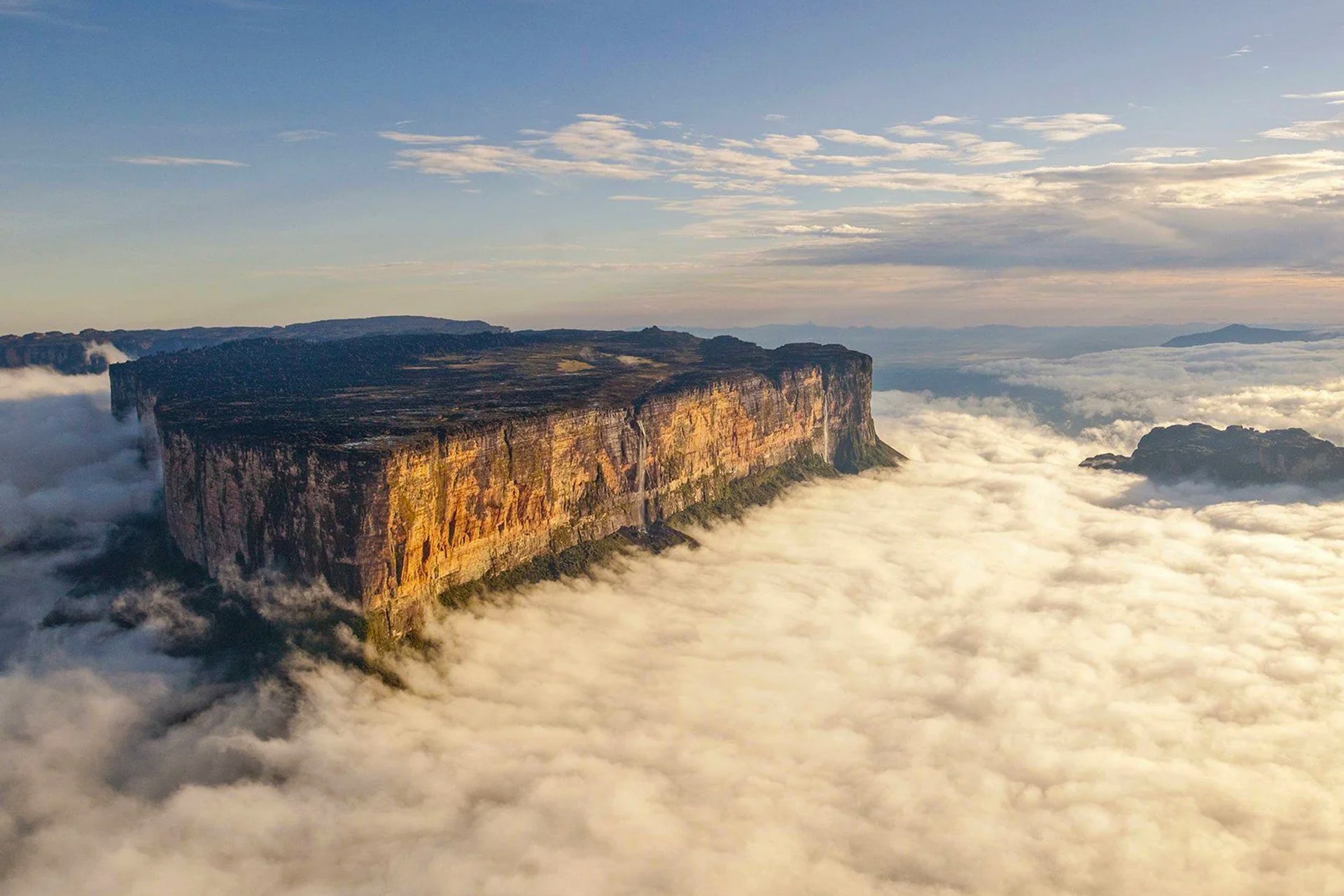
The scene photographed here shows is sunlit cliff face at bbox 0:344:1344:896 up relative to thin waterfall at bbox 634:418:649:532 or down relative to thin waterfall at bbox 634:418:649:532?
down

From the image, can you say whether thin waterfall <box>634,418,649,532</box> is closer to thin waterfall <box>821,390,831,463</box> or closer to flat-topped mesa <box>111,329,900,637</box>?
flat-topped mesa <box>111,329,900,637</box>

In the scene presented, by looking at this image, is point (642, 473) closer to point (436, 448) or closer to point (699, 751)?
point (436, 448)

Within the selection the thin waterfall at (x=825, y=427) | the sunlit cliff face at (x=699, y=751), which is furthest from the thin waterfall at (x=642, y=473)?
the thin waterfall at (x=825, y=427)

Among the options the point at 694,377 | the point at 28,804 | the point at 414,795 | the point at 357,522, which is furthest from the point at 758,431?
the point at 28,804

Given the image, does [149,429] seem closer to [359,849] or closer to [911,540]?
[359,849]

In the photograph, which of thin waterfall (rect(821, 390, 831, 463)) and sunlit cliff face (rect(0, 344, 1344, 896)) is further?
thin waterfall (rect(821, 390, 831, 463))

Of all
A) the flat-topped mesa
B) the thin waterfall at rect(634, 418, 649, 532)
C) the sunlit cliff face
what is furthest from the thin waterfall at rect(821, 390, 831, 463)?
the sunlit cliff face
